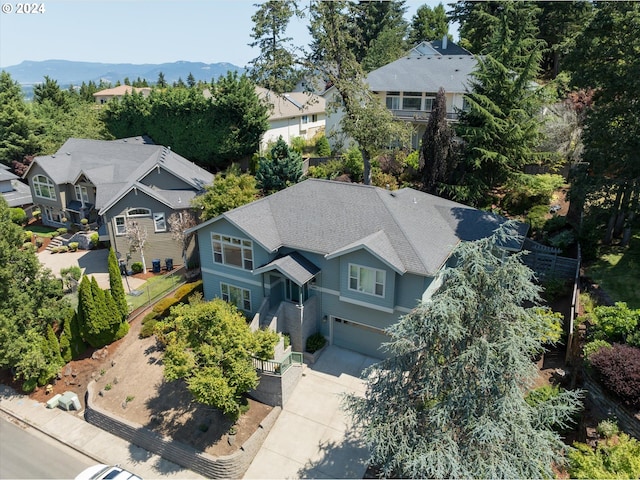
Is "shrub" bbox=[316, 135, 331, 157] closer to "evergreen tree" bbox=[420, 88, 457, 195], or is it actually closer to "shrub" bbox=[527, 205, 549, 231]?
"evergreen tree" bbox=[420, 88, 457, 195]

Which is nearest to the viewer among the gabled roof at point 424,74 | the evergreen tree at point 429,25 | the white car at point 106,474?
the white car at point 106,474

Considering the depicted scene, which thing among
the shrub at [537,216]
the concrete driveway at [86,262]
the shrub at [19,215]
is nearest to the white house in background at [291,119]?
the concrete driveway at [86,262]

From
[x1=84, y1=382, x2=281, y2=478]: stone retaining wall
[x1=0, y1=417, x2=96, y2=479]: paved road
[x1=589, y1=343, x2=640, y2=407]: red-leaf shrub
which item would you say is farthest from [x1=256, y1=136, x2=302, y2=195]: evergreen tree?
[x1=589, y1=343, x2=640, y2=407]: red-leaf shrub

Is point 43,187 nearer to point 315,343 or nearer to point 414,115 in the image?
point 315,343

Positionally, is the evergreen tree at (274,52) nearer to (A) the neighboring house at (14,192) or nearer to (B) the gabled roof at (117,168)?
(B) the gabled roof at (117,168)

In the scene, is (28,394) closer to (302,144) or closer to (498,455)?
(498,455)

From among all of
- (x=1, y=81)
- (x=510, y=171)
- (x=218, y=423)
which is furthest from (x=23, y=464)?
(x=1, y=81)
